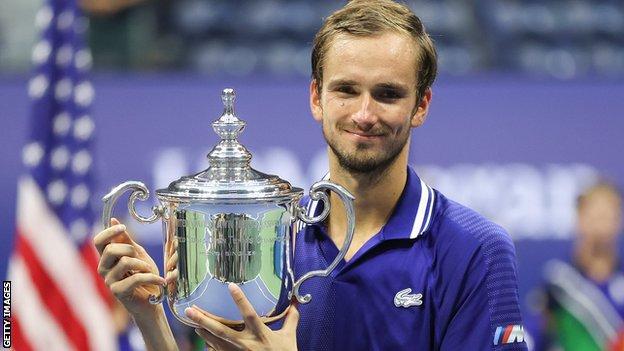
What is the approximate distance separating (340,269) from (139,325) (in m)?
0.34

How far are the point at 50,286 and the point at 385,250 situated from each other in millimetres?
1624

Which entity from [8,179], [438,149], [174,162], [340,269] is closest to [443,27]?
[438,149]

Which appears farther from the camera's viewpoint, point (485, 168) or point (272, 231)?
point (485, 168)

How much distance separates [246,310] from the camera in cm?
184

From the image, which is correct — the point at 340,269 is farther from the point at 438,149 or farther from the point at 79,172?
the point at 438,149

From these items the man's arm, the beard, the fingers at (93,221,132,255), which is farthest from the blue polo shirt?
the fingers at (93,221,132,255)

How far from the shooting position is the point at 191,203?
196cm

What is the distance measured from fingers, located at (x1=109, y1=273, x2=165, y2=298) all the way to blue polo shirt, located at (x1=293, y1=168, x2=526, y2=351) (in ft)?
0.89

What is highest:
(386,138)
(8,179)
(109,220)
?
(386,138)

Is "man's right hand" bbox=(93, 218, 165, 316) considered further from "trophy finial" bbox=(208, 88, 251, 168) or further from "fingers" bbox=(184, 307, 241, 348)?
"trophy finial" bbox=(208, 88, 251, 168)

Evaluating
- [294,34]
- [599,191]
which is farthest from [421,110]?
[294,34]

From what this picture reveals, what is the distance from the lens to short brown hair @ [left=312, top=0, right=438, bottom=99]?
1.99 m

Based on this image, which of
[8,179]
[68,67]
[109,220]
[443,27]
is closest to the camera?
[109,220]

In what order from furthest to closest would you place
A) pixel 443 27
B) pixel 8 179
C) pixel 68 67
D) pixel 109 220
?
1. pixel 443 27
2. pixel 8 179
3. pixel 68 67
4. pixel 109 220
